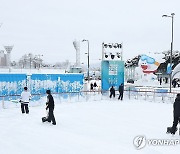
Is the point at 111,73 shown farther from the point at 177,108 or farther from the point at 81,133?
the point at 177,108

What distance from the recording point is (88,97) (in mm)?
24250

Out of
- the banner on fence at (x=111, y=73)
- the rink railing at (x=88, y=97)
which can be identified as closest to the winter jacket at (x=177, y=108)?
the rink railing at (x=88, y=97)

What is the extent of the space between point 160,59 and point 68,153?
42.0 meters

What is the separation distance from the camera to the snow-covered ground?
27.9 ft

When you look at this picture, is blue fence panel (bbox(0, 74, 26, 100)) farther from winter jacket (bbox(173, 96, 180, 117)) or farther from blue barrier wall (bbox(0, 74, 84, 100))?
winter jacket (bbox(173, 96, 180, 117))

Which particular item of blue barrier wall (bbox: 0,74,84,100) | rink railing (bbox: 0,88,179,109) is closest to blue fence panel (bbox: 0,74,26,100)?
blue barrier wall (bbox: 0,74,84,100)

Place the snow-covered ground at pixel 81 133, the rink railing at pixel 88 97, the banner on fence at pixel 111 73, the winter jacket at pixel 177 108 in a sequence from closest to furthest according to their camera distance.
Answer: the snow-covered ground at pixel 81 133
the winter jacket at pixel 177 108
the rink railing at pixel 88 97
the banner on fence at pixel 111 73

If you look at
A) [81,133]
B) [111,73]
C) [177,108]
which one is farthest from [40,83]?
[177,108]

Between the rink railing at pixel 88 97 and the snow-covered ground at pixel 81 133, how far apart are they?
3.14 meters

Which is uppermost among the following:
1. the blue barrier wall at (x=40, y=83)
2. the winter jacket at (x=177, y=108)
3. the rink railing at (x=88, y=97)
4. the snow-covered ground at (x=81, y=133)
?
the blue barrier wall at (x=40, y=83)

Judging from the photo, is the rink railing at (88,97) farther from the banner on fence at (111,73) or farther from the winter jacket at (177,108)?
the winter jacket at (177,108)

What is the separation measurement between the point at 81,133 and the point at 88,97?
1334 centimetres

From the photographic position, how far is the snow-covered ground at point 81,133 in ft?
27.9

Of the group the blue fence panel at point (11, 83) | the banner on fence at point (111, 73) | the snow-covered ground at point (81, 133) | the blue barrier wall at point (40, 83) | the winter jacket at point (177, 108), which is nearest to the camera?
the snow-covered ground at point (81, 133)
